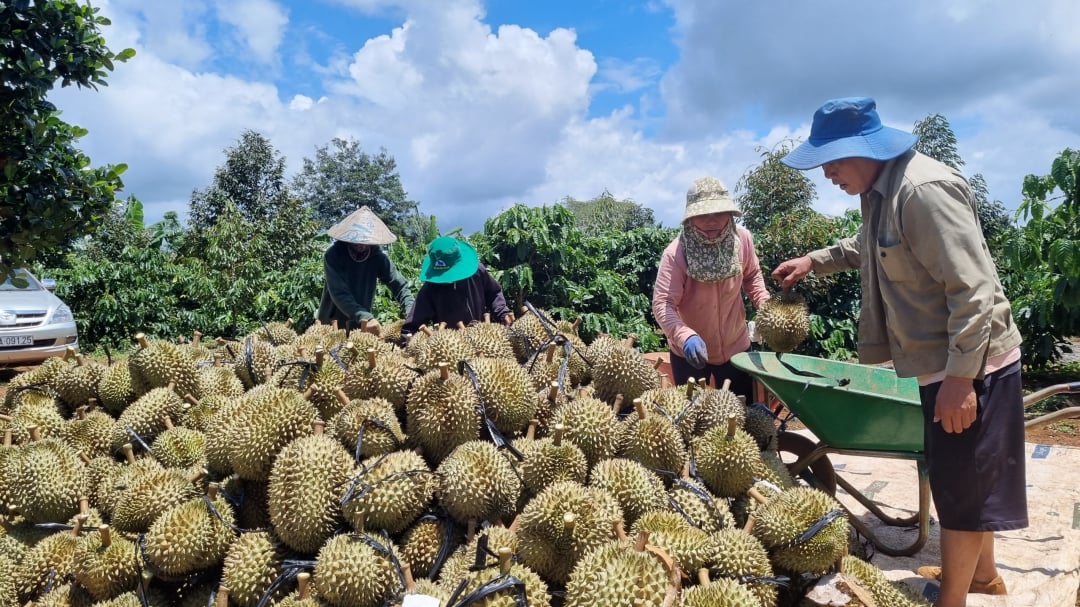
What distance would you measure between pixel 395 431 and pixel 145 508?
79 centimetres

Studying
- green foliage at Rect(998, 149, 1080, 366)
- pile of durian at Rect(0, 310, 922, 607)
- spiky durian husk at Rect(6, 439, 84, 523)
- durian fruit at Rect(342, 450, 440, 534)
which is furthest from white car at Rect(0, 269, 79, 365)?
green foliage at Rect(998, 149, 1080, 366)

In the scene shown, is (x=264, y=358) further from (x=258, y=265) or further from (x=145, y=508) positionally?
(x=258, y=265)

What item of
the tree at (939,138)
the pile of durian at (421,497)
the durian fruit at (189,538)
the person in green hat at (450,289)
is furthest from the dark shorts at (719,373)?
the tree at (939,138)

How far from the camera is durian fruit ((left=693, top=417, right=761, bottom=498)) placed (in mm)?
2152

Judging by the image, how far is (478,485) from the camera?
6.34 ft

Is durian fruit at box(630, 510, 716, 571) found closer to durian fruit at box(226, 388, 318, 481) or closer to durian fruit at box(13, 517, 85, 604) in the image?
durian fruit at box(226, 388, 318, 481)

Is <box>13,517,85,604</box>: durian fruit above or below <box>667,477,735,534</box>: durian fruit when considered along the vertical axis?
below

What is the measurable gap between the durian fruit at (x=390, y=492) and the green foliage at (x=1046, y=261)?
28.0 feet

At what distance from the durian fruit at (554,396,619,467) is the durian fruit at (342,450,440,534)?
472 millimetres

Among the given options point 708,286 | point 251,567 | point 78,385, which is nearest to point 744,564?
point 251,567

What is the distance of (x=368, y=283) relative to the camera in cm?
558

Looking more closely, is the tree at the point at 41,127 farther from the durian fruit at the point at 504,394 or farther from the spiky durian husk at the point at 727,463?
the spiky durian husk at the point at 727,463

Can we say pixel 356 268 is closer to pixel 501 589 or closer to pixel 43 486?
pixel 43 486

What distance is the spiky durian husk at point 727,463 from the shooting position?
215 centimetres
